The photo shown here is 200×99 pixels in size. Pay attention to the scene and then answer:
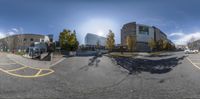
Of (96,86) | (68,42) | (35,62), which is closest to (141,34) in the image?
(68,42)

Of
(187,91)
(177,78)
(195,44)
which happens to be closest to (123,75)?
(177,78)

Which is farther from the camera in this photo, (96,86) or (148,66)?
(148,66)

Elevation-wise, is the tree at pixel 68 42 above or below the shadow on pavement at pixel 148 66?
above

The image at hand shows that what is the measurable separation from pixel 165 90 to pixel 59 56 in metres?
6.43

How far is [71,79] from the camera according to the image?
6473 mm

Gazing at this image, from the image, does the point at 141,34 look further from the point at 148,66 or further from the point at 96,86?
the point at 96,86

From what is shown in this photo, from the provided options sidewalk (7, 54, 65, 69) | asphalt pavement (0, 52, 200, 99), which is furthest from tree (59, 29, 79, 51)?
asphalt pavement (0, 52, 200, 99)

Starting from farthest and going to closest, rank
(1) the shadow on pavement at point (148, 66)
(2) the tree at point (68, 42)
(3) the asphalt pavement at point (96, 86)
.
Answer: (2) the tree at point (68, 42) < (1) the shadow on pavement at point (148, 66) < (3) the asphalt pavement at point (96, 86)

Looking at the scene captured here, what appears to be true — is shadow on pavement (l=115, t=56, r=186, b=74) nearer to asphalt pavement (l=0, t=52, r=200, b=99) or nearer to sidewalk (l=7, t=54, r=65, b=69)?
asphalt pavement (l=0, t=52, r=200, b=99)

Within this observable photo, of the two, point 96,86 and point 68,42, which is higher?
point 68,42

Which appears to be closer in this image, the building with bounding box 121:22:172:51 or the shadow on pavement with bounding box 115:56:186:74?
the shadow on pavement with bounding box 115:56:186:74

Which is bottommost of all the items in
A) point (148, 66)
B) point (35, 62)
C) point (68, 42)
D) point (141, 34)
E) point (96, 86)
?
point (96, 86)

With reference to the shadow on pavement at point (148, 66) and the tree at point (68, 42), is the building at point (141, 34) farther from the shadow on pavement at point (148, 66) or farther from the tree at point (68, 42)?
the tree at point (68, 42)

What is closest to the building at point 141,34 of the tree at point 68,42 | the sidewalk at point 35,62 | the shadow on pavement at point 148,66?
the shadow on pavement at point 148,66
